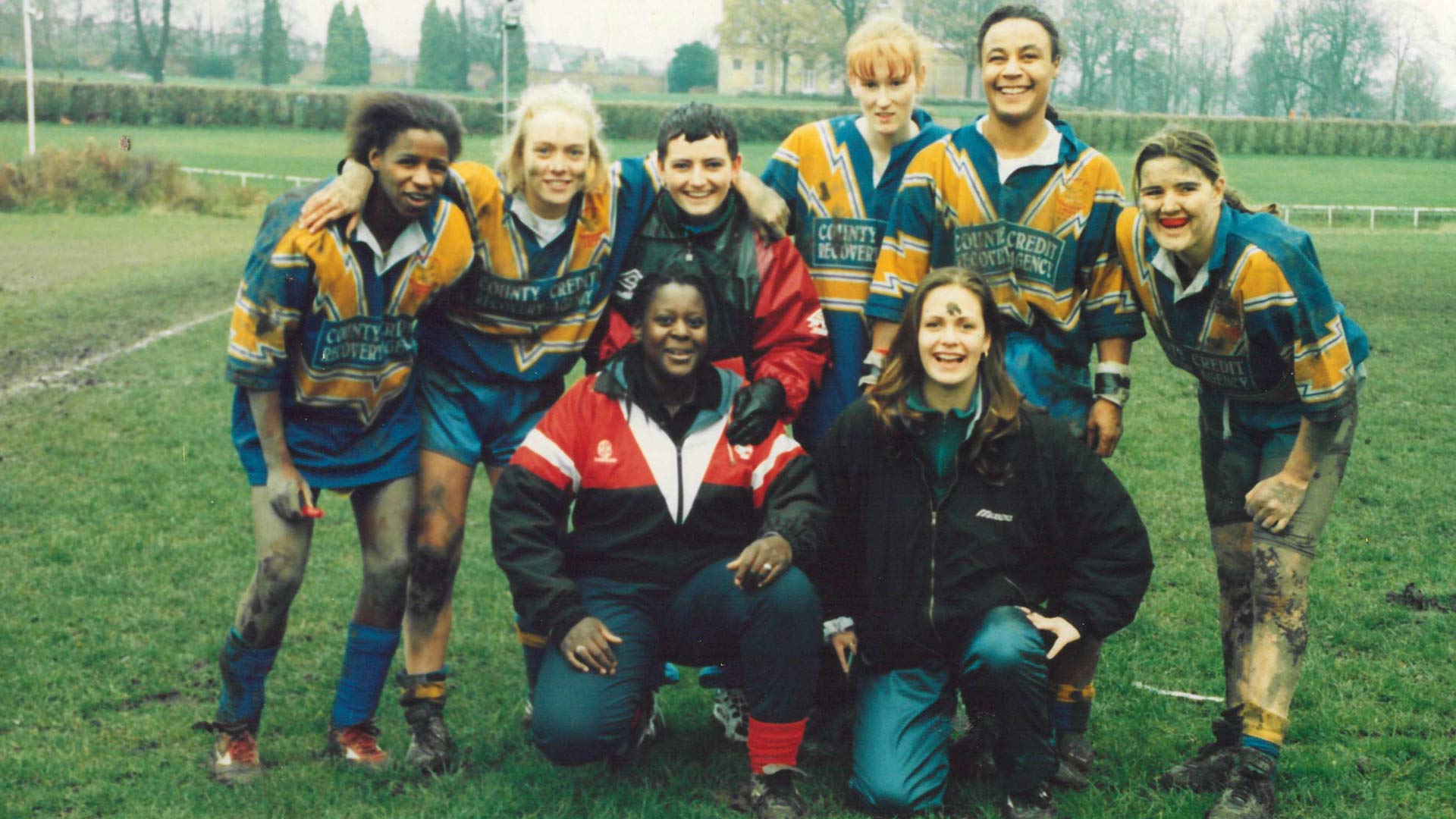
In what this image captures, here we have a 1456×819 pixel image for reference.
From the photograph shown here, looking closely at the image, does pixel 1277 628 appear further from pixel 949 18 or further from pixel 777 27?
pixel 777 27

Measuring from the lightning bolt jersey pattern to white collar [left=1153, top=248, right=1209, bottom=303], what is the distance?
0.97m

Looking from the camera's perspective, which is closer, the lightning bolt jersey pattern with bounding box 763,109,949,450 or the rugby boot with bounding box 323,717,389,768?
the rugby boot with bounding box 323,717,389,768

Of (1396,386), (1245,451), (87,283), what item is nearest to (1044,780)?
(1245,451)

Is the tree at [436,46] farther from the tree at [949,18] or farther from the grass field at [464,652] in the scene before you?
the grass field at [464,652]

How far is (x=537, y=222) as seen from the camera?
175 inches

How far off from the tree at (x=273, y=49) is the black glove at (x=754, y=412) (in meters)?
71.2

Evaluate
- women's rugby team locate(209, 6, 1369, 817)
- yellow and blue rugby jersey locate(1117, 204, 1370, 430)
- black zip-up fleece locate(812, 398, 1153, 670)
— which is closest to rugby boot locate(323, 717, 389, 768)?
women's rugby team locate(209, 6, 1369, 817)

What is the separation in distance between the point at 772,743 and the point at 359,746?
139 centimetres

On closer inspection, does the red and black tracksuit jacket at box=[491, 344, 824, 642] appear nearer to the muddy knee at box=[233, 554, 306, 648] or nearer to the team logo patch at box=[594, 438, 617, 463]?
the team logo patch at box=[594, 438, 617, 463]

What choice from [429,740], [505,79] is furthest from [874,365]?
[505,79]

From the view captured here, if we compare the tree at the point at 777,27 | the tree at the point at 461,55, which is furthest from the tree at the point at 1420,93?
the tree at the point at 461,55

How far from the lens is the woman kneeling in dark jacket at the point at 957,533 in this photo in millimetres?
4047

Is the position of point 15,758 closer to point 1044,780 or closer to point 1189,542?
point 1044,780

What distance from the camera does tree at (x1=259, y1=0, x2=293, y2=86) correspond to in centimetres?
7158
